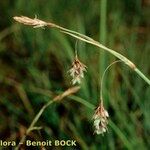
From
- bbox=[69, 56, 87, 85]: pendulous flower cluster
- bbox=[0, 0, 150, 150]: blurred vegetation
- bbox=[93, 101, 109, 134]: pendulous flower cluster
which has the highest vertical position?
bbox=[0, 0, 150, 150]: blurred vegetation

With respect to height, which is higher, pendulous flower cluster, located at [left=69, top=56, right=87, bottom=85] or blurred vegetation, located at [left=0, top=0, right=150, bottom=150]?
blurred vegetation, located at [left=0, top=0, right=150, bottom=150]

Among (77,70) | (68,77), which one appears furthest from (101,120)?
(68,77)

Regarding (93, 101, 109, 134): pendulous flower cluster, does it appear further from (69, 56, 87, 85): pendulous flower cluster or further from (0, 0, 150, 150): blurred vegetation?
(0, 0, 150, 150): blurred vegetation

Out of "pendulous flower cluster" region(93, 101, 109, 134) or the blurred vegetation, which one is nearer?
"pendulous flower cluster" region(93, 101, 109, 134)

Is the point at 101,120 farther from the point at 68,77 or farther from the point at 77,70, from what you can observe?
the point at 68,77

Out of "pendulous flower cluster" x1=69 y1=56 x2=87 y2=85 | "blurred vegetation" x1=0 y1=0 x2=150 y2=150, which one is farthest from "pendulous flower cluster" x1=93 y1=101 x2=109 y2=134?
"blurred vegetation" x1=0 y1=0 x2=150 y2=150

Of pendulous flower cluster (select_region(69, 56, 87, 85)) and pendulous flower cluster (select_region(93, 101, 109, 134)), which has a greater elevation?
pendulous flower cluster (select_region(69, 56, 87, 85))

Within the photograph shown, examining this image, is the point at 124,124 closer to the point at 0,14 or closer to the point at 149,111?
the point at 149,111

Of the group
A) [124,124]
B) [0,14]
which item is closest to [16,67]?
[0,14]

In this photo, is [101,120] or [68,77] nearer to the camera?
[101,120]
